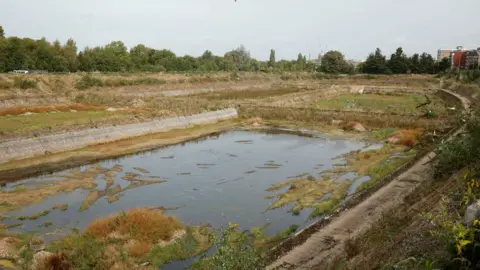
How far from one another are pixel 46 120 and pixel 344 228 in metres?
22.4

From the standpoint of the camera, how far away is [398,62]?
8706cm

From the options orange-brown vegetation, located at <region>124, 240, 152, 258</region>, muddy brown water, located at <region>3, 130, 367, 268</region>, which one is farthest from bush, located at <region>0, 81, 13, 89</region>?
orange-brown vegetation, located at <region>124, 240, 152, 258</region>

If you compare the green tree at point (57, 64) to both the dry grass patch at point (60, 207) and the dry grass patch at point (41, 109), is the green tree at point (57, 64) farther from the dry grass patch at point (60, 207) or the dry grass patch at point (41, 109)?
the dry grass patch at point (60, 207)

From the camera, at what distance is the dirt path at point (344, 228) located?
897cm

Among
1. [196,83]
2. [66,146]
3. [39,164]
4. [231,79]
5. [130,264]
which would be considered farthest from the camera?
[231,79]

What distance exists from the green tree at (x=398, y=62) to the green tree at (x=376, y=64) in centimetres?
165

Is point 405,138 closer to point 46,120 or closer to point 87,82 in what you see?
point 46,120

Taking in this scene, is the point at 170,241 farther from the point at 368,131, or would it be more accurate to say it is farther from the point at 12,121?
the point at 368,131

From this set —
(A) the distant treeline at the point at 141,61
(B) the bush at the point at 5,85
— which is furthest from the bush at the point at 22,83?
(A) the distant treeline at the point at 141,61

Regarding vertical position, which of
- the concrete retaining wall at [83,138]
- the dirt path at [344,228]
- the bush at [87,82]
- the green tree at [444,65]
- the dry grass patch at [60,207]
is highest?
the green tree at [444,65]

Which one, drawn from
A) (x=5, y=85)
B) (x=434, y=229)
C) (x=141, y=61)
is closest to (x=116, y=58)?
(x=141, y=61)

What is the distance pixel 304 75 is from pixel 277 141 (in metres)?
64.2

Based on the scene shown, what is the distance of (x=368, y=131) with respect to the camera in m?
29.1

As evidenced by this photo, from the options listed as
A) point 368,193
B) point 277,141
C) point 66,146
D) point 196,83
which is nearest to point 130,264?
point 368,193
